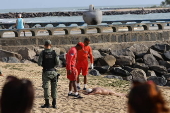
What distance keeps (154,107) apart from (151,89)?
0.11 metres

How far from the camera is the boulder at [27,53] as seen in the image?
20.0 metres

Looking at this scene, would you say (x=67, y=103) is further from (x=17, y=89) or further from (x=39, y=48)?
(x=39, y=48)

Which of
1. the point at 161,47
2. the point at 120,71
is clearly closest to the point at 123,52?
the point at 161,47

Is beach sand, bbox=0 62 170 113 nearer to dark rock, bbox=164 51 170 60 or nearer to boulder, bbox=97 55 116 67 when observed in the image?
boulder, bbox=97 55 116 67

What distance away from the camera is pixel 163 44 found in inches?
893

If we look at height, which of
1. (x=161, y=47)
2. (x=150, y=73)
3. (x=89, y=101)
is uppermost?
(x=89, y=101)

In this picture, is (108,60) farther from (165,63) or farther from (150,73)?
(165,63)

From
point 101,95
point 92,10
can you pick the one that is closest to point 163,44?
point 92,10

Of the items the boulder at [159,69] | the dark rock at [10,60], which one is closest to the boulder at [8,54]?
the dark rock at [10,60]

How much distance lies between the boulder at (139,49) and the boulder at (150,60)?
79 centimetres

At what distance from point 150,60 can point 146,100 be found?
17974 millimetres

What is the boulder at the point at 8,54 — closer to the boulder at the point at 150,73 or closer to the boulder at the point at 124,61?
the boulder at the point at 124,61

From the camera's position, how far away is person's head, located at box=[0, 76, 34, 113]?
2.90 metres

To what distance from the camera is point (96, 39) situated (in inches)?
880
